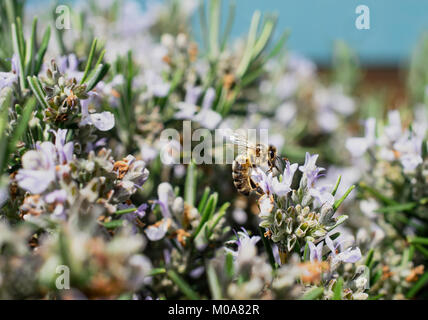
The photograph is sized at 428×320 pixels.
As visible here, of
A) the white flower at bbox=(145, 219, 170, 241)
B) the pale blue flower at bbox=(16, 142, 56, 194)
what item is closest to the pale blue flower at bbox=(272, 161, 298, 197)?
the white flower at bbox=(145, 219, 170, 241)

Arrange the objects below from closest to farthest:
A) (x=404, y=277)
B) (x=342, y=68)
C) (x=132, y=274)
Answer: (x=132, y=274) → (x=404, y=277) → (x=342, y=68)

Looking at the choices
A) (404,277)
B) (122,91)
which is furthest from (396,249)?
(122,91)

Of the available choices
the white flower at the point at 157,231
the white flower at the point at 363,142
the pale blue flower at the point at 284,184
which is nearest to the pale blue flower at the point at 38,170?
the white flower at the point at 157,231

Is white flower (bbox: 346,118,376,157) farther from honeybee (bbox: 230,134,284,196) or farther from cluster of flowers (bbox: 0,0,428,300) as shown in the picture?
honeybee (bbox: 230,134,284,196)

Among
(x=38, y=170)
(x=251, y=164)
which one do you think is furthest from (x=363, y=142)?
(x=38, y=170)

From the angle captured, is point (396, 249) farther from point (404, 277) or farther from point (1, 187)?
point (1, 187)

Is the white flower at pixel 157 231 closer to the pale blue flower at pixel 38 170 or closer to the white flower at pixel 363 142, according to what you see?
the pale blue flower at pixel 38 170

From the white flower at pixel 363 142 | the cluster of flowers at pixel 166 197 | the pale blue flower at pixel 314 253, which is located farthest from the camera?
the white flower at pixel 363 142
